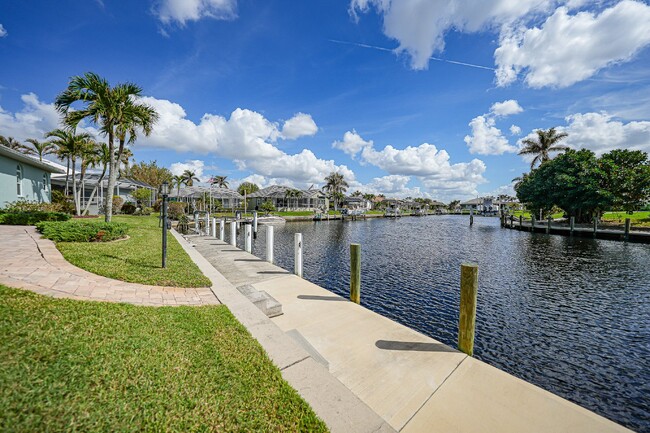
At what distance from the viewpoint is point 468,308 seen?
539 cm

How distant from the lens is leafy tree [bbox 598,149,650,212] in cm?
2866

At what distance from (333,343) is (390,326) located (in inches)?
59.6

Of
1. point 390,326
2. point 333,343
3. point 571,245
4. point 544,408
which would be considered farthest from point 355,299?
point 571,245

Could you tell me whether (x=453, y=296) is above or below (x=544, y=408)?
below

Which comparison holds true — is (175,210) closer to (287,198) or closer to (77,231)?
(287,198)

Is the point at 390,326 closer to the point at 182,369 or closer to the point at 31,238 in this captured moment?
the point at 182,369

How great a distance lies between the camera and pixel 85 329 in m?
3.89

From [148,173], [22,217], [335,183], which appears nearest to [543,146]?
[335,183]

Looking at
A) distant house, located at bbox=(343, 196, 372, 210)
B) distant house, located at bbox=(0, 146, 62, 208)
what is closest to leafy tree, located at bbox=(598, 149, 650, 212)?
distant house, located at bbox=(0, 146, 62, 208)

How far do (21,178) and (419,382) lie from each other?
2681cm

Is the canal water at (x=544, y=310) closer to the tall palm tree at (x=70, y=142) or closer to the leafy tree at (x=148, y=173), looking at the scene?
the tall palm tree at (x=70, y=142)

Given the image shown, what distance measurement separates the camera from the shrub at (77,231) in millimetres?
10617

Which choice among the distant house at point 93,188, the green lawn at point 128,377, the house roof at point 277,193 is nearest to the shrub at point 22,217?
the green lawn at point 128,377

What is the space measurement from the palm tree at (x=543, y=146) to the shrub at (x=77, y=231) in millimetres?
58422
